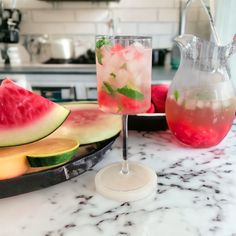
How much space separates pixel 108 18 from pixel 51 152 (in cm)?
197

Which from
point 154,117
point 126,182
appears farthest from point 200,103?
point 126,182

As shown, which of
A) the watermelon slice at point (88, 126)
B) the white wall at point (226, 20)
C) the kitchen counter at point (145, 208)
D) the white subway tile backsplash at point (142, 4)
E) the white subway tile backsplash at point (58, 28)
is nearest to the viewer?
the kitchen counter at point (145, 208)

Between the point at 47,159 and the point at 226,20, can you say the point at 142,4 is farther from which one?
the point at 47,159

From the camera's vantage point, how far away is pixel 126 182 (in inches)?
18.9

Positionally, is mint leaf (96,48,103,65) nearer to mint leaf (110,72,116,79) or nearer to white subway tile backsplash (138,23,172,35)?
mint leaf (110,72,116,79)

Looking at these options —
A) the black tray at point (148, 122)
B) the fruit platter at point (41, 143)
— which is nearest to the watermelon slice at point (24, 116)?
the fruit platter at point (41, 143)

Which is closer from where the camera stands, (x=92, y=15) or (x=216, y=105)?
(x=216, y=105)

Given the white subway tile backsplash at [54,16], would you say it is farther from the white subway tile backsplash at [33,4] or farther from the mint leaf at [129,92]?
the mint leaf at [129,92]

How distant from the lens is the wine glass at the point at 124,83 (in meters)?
0.45

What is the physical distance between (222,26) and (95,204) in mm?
1442

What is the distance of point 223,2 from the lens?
1568 mm

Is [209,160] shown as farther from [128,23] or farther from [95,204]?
[128,23]

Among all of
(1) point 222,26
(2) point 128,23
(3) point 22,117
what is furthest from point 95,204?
(2) point 128,23

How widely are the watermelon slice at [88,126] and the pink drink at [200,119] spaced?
13 centimetres
